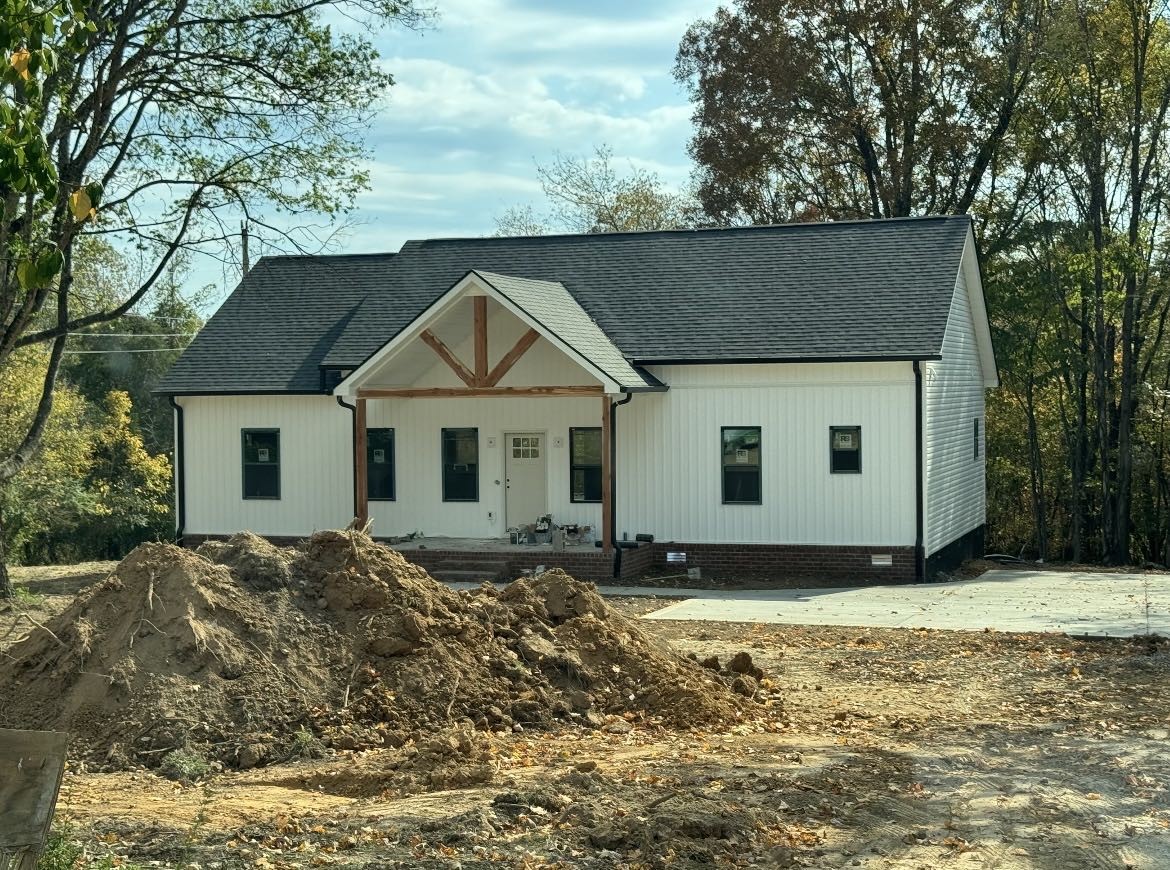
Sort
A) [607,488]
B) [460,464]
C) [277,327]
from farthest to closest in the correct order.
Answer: [277,327] < [460,464] < [607,488]

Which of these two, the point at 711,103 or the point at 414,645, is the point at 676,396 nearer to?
the point at 414,645

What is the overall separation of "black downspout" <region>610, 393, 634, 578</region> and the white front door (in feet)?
5.24

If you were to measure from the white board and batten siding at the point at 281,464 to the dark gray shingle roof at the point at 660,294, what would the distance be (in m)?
0.57

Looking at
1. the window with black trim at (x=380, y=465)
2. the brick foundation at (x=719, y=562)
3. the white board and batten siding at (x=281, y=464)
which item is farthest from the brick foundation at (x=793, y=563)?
the white board and batten siding at (x=281, y=464)

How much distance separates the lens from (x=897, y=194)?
3700 cm

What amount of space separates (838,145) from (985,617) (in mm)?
22438

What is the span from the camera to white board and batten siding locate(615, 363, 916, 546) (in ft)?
75.6

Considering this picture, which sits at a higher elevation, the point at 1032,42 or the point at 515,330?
the point at 1032,42

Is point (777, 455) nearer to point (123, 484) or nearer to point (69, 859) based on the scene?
point (69, 859)

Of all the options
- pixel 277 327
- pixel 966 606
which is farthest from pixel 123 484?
pixel 966 606

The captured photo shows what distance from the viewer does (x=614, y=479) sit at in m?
24.5

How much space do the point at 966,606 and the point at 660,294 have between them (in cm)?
927

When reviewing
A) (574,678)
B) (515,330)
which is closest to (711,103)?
(515,330)

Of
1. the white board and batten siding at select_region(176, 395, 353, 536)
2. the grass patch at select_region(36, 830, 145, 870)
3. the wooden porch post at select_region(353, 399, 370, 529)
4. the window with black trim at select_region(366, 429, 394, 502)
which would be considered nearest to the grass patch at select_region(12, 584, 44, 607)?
the wooden porch post at select_region(353, 399, 370, 529)
